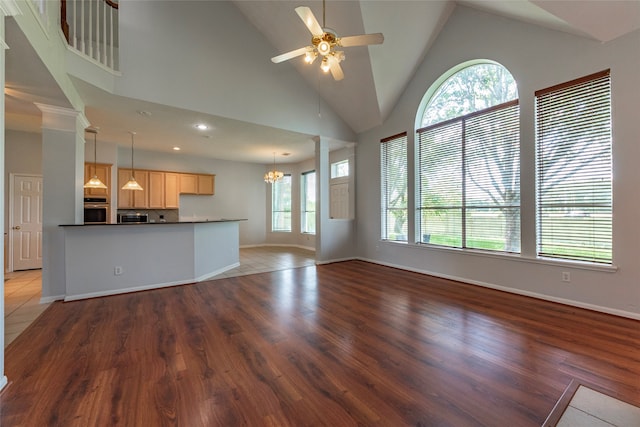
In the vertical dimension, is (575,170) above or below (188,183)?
below

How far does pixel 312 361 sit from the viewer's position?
211 cm

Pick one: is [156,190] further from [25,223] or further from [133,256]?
[133,256]

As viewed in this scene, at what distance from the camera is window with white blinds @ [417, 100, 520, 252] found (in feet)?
12.6

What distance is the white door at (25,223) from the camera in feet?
17.8

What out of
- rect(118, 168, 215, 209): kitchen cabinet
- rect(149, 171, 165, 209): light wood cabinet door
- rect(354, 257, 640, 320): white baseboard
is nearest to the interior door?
rect(354, 257, 640, 320): white baseboard

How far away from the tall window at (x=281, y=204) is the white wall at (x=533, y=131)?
4821 mm

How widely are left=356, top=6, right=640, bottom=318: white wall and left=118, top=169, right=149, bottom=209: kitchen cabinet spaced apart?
648 cm

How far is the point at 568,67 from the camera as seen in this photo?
10.7 feet

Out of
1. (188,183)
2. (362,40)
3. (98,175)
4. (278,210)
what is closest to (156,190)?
(188,183)

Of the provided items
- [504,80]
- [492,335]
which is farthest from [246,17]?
[492,335]

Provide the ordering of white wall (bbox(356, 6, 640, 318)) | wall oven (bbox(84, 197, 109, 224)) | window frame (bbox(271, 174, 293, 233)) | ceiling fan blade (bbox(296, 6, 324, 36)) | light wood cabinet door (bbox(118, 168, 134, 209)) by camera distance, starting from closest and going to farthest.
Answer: ceiling fan blade (bbox(296, 6, 324, 36)), white wall (bbox(356, 6, 640, 318)), wall oven (bbox(84, 197, 109, 224)), light wood cabinet door (bbox(118, 168, 134, 209)), window frame (bbox(271, 174, 293, 233))

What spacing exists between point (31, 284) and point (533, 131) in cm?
817

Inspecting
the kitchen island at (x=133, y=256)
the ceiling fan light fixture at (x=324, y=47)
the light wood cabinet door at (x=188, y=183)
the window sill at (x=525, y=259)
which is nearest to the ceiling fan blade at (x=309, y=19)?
the ceiling fan light fixture at (x=324, y=47)

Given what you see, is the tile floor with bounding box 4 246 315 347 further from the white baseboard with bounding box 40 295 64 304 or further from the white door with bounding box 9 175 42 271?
the white door with bounding box 9 175 42 271
